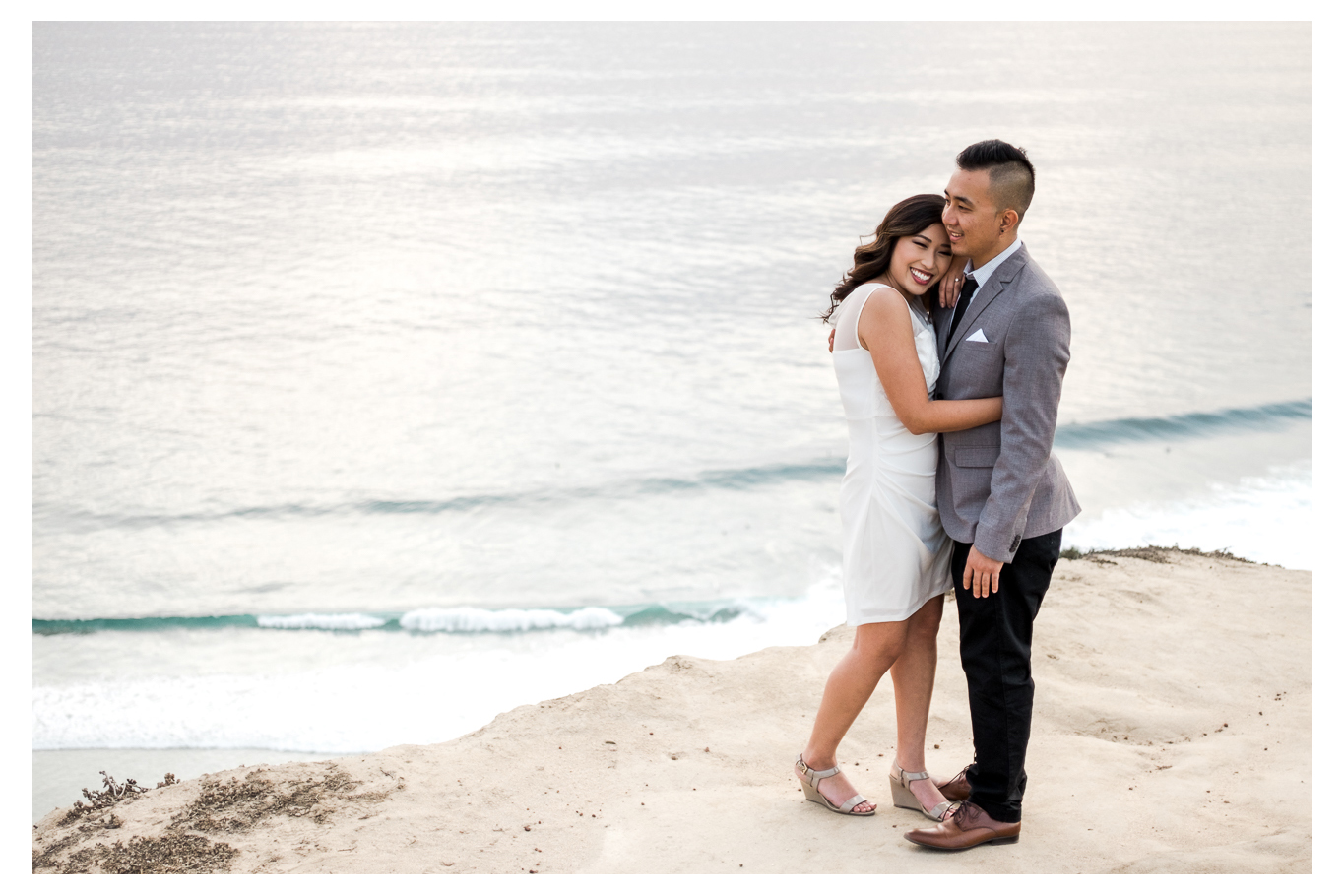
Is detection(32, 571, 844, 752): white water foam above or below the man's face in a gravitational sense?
below

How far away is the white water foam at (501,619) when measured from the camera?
275 inches

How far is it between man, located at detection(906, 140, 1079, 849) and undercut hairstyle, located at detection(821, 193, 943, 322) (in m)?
0.07

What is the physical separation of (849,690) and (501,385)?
8.30m

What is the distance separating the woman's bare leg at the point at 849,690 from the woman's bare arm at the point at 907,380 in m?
0.72

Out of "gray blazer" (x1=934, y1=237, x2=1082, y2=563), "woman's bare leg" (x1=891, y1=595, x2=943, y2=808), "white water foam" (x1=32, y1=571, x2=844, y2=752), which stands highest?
"gray blazer" (x1=934, y1=237, x2=1082, y2=563)

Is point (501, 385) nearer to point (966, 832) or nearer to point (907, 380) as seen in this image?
point (907, 380)

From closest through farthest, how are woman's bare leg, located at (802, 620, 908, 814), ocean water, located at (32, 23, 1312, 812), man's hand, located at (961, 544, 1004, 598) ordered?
man's hand, located at (961, 544, 1004, 598) < woman's bare leg, located at (802, 620, 908, 814) < ocean water, located at (32, 23, 1312, 812)

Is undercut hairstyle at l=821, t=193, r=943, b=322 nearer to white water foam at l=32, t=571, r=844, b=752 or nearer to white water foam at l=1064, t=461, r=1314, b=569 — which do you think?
white water foam at l=32, t=571, r=844, b=752

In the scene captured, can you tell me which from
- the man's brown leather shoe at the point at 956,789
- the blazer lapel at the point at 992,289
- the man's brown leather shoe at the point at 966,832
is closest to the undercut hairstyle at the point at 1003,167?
the blazer lapel at the point at 992,289

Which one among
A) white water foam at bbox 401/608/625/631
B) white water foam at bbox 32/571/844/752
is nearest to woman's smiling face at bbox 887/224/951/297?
white water foam at bbox 32/571/844/752

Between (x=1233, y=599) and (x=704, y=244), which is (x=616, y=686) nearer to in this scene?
(x=1233, y=599)

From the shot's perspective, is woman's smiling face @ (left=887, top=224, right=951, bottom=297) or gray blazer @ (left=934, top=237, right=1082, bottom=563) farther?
Result: woman's smiling face @ (left=887, top=224, right=951, bottom=297)

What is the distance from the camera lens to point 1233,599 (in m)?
5.70

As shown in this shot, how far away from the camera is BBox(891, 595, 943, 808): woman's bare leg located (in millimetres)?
3555
